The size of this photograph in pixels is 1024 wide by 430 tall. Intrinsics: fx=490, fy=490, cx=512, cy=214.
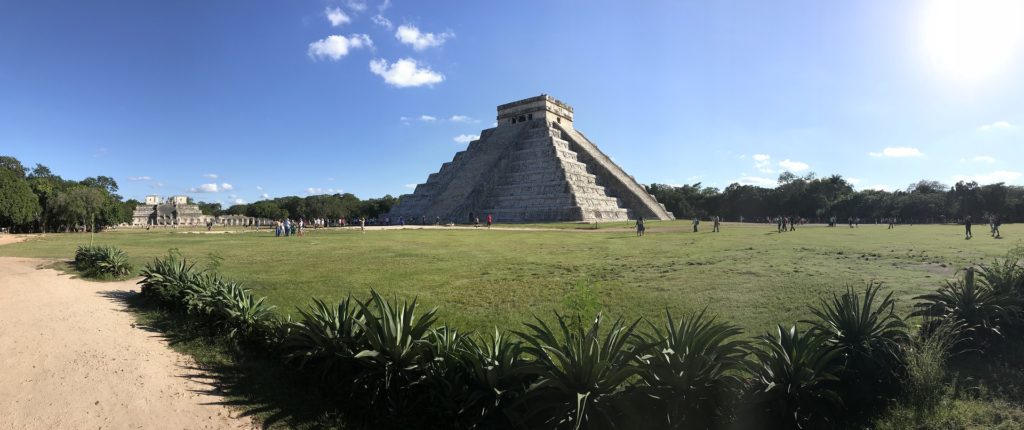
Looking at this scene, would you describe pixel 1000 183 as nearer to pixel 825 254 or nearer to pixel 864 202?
pixel 864 202

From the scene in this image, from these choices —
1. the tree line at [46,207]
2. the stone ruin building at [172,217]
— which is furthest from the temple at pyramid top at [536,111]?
the stone ruin building at [172,217]

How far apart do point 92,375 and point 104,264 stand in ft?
24.1

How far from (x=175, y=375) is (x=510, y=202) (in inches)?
1766

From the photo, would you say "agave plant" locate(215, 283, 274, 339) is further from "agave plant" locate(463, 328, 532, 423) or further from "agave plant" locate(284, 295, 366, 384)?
"agave plant" locate(463, 328, 532, 423)

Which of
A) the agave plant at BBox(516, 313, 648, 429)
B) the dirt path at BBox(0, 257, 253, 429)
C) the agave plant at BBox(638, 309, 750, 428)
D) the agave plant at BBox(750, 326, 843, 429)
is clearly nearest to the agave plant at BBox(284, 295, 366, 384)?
the dirt path at BBox(0, 257, 253, 429)

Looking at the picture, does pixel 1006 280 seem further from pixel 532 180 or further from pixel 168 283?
pixel 532 180

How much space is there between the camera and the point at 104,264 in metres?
10.9

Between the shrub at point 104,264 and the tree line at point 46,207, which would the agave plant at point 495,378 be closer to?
the shrub at point 104,264

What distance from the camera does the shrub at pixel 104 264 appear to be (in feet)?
35.7

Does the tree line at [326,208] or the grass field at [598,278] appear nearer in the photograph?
the grass field at [598,278]

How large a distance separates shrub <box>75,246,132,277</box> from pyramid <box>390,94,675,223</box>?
34.7m

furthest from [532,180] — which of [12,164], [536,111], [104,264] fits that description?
[12,164]

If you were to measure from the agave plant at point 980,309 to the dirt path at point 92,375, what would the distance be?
22.4ft

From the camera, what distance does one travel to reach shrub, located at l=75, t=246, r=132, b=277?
10891 millimetres
